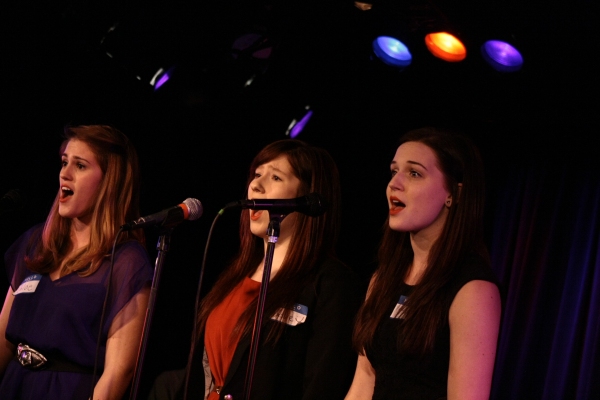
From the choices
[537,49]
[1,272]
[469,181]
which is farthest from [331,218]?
[1,272]

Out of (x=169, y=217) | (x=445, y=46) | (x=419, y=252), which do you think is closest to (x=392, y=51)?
(x=445, y=46)

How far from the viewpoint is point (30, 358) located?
3.46 metres

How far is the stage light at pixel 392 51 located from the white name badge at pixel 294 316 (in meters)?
1.87

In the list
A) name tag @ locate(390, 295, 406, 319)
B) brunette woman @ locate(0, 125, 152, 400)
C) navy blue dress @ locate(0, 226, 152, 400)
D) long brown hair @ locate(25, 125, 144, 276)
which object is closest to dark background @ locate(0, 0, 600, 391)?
long brown hair @ locate(25, 125, 144, 276)

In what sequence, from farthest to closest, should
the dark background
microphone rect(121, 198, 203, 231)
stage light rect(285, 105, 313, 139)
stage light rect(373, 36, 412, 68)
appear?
stage light rect(285, 105, 313, 139)
stage light rect(373, 36, 412, 68)
the dark background
microphone rect(121, 198, 203, 231)

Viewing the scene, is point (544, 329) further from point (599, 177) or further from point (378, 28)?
point (378, 28)

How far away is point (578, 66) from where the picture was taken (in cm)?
388

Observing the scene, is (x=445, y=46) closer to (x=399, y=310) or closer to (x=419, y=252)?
(x=419, y=252)

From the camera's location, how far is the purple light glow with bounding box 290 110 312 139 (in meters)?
5.23

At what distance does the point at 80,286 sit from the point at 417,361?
68.2 inches

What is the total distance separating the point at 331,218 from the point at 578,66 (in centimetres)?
162

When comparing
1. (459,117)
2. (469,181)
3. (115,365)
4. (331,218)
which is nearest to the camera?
(469,181)

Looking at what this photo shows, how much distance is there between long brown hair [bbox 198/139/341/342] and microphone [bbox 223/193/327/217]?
706mm

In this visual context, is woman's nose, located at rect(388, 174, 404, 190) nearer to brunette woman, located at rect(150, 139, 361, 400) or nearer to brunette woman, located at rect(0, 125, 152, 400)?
brunette woman, located at rect(150, 139, 361, 400)
